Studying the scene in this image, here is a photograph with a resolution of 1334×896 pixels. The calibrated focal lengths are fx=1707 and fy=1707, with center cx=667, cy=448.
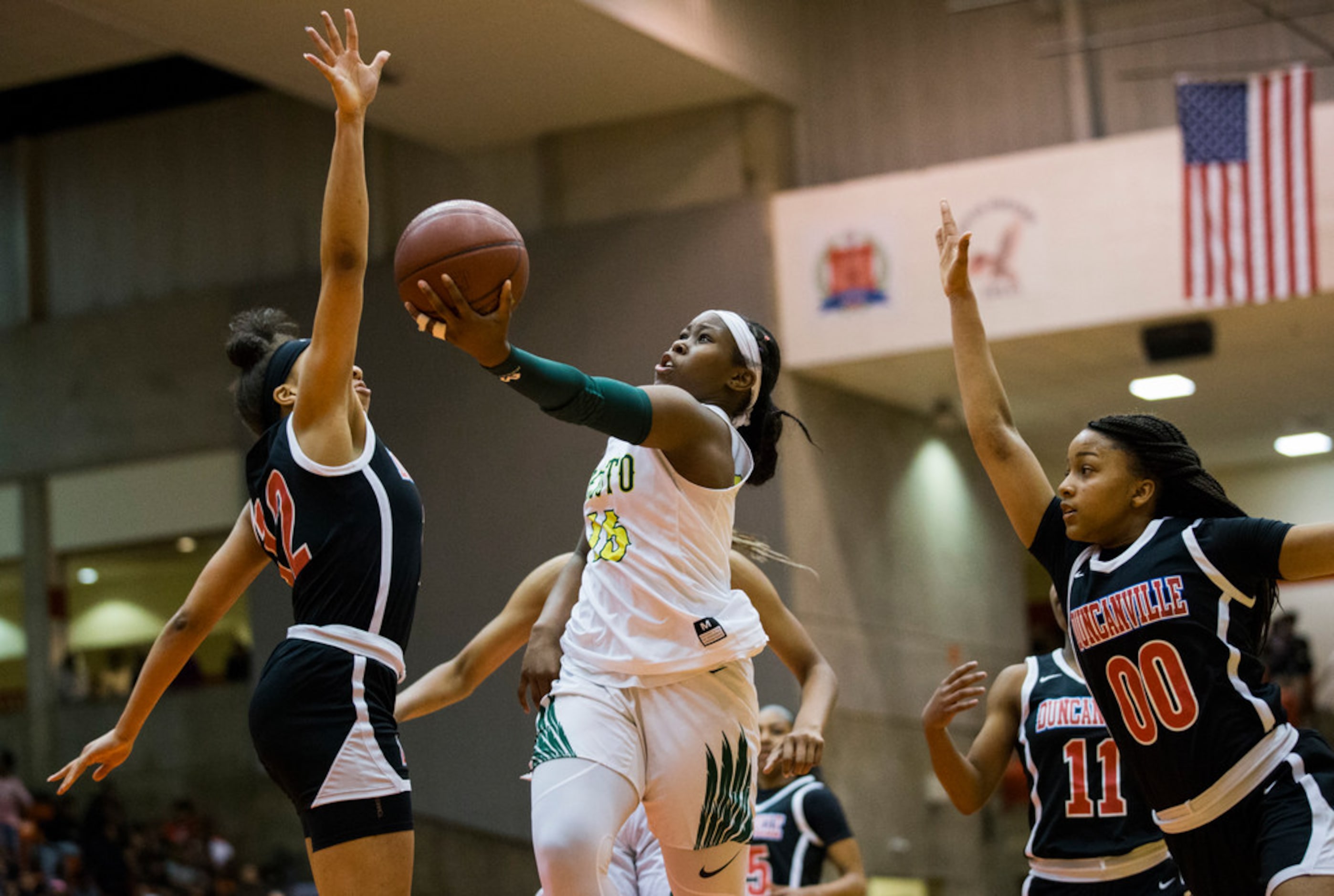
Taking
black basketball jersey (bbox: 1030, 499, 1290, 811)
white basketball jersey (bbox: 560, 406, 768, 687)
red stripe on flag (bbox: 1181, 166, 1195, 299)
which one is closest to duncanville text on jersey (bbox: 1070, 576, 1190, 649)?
black basketball jersey (bbox: 1030, 499, 1290, 811)

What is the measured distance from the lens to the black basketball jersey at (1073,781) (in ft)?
17.9

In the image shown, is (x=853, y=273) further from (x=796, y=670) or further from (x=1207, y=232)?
(x=796, y=670)

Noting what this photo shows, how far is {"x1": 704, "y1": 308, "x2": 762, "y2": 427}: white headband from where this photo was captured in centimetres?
466

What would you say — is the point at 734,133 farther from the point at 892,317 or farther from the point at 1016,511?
the point at 1016,511

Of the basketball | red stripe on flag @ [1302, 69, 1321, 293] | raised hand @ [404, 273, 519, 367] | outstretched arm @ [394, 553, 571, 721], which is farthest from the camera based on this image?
red stripe on flag @ [1302, 69, 1321, 293]

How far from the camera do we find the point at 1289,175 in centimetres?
1300

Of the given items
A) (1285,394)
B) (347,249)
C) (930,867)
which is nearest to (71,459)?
(930,867)

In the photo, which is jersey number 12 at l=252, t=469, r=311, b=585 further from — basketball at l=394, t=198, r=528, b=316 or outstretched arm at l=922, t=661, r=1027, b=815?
outstretched arm at l=922, t=661, r=1027, b=815

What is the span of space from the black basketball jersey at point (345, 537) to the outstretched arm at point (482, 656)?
38.5 inches

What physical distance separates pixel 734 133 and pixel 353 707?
11901 millimetres

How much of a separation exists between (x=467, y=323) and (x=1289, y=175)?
10.9 metres

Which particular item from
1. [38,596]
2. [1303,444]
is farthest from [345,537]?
[1303,444]

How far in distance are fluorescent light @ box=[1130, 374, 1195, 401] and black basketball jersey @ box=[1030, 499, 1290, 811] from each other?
38.4ft

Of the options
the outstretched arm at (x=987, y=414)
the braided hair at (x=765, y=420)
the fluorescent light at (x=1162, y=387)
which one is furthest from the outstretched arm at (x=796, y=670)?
the fluorescent light at (x=1162, y=387)
